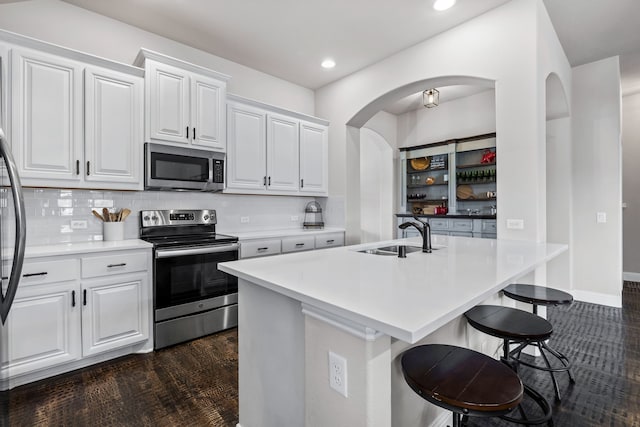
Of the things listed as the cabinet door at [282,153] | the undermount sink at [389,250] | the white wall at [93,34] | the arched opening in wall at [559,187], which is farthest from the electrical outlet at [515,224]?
the white wall at [93,34]

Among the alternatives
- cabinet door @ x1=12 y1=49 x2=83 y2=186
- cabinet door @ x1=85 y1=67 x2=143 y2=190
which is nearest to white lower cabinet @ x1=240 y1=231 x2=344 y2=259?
cabinet door @ x1=85 y1=67 x2=143 y2=190

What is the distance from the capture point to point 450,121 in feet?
17.7

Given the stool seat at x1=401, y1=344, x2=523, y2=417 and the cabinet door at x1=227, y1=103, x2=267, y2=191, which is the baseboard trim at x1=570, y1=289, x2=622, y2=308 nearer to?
the stool seat at x1=401, y1=344, x2=523, y2=417

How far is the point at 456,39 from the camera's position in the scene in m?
3.00

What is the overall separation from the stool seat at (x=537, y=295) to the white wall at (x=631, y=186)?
4338 mm

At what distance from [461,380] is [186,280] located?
2336 millimetres

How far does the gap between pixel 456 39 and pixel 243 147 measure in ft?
8.10

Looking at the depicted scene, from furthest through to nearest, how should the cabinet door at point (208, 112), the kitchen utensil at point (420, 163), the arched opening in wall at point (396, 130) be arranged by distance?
the kitchen utensil at point (420, 163), the arched opening in wall at point (396, 130), the cabinet door at point (208, 112)

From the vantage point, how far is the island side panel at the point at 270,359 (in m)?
1.34

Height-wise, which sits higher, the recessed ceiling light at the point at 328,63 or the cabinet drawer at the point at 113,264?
the recessed ceiling light at the point at 328,63

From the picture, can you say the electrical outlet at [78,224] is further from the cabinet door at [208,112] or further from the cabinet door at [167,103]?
the cabinet door at [208,112]

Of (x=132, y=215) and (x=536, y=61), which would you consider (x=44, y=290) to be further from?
(x=536, y=61)

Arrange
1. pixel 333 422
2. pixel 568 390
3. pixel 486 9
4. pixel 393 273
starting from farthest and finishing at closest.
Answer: pixel 486 9
pixel 568 390
pixel 393 273
pixel 333 422

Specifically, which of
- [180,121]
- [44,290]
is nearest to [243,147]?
[180,121]
